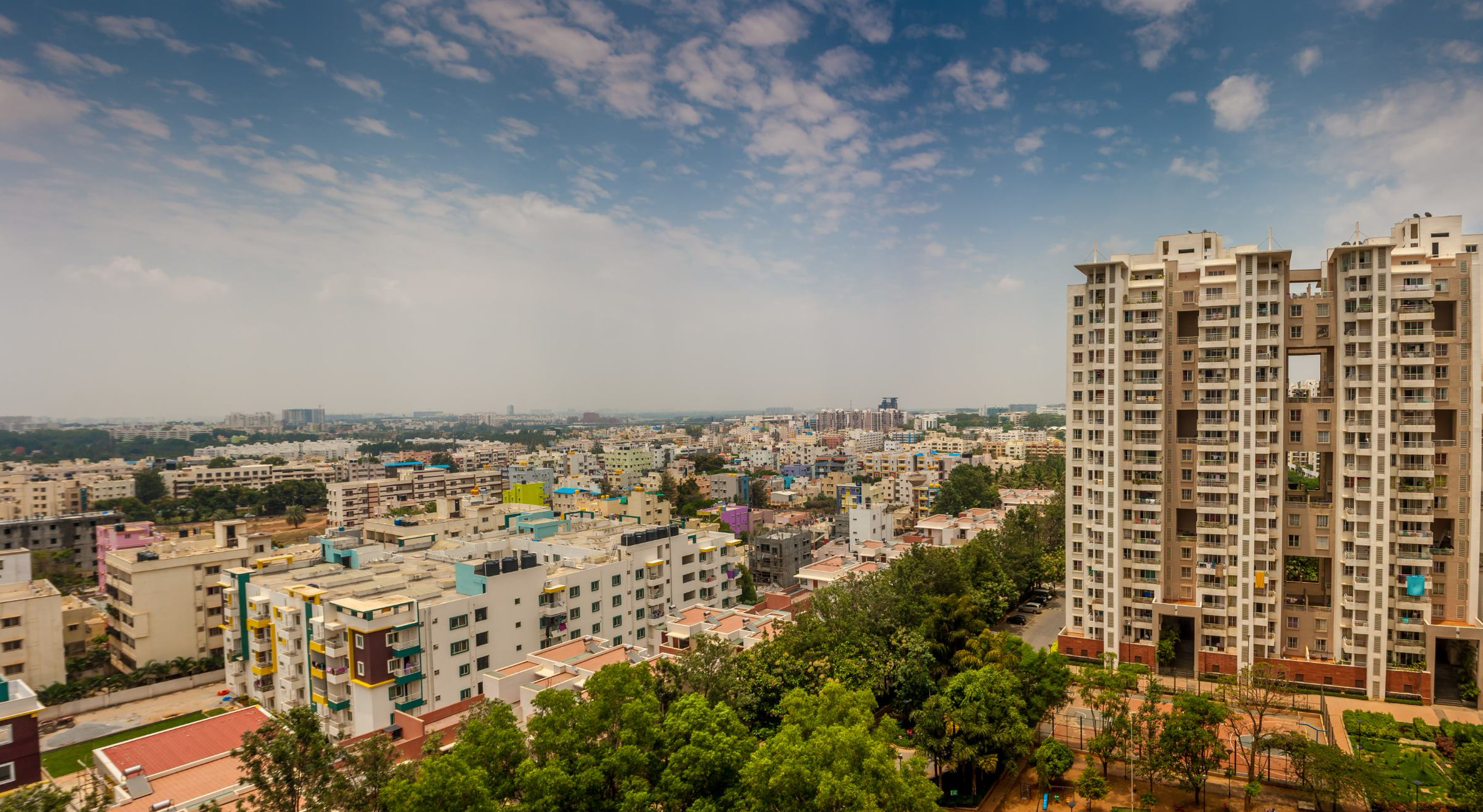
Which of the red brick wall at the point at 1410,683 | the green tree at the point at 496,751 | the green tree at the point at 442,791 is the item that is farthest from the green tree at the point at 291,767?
the red brick wall at the point at 1410,683

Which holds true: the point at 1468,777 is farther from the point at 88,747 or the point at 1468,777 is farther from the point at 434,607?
the point at 88,747

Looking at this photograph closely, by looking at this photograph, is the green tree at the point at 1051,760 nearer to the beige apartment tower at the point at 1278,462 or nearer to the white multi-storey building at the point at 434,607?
the beige apartment tower at the point at 1278,462

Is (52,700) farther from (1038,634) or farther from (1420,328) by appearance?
(1420,328)

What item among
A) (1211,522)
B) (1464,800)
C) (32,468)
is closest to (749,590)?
(1211,522)

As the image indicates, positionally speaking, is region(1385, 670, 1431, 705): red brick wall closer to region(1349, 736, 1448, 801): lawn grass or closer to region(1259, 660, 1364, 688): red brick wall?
region(1259, 660, 1364, 688): red brick wall

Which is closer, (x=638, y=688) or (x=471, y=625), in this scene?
(x=638, y=688)

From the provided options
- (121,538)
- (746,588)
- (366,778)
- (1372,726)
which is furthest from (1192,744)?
(121,538)

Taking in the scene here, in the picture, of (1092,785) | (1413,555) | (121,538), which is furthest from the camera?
(121,538)

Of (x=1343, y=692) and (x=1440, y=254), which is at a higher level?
(x=1440, y=254)
